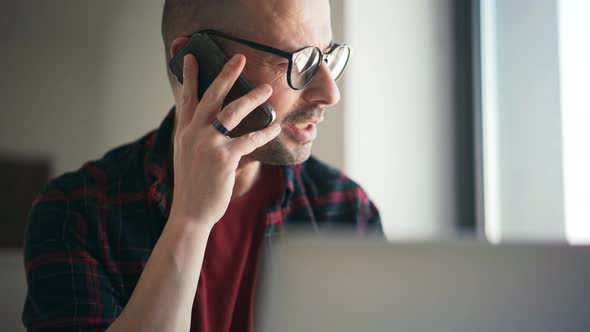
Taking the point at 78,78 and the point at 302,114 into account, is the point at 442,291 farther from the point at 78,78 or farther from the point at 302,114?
the point at 78,78

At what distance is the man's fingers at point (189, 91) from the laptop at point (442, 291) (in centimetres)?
60

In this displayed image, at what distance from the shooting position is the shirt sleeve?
3.14 feet

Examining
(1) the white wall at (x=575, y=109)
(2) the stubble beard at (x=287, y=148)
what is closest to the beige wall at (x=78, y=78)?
(2) the stubble beard at (x=287, y=148)

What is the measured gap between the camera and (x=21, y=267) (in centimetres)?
148

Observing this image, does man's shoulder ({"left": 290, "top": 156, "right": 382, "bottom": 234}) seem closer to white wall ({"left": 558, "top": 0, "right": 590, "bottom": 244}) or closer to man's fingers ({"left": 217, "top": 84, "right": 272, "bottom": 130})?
man's fingers ({"left": 217, "top": 84, "right": 272, "bottom": 130})

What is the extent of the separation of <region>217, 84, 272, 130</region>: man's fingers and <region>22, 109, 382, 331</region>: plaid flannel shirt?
0.28m

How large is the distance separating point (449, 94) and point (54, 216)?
149 cm

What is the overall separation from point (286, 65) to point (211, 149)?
0.91 ft

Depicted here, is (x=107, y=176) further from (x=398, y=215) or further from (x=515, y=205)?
(x=515, y=205)

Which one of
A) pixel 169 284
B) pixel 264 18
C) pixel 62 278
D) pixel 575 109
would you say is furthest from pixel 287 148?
pixel 575 109

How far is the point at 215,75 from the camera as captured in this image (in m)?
A: 1.03

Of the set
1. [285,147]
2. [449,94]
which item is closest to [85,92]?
[285,147]

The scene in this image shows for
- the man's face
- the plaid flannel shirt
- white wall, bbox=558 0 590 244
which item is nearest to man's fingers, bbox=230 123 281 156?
the man's face

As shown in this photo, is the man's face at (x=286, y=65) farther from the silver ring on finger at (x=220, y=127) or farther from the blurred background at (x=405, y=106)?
the blurred background at (x=405, y=106)
